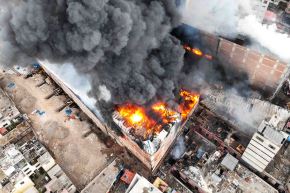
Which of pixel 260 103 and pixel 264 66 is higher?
pixel 264 66

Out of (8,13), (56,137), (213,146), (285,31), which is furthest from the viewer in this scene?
(285,31)

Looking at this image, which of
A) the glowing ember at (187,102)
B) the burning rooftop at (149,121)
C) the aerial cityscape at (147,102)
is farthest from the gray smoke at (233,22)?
the burning rooftop at (149,121)

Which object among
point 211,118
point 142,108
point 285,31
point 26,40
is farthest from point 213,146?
point 26,40

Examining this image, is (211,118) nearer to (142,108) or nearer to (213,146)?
(213,146)

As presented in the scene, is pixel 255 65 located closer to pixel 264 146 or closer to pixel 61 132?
pixel 264 146

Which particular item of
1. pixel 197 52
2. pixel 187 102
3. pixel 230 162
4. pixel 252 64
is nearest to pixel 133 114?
pixel 187 102

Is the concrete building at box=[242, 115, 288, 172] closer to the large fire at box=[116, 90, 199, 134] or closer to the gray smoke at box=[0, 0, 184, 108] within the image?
the large fire at box=[116, 90, 199, 134]
